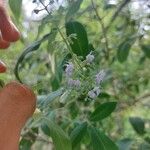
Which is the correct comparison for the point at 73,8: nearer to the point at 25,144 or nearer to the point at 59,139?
the point at 59,139

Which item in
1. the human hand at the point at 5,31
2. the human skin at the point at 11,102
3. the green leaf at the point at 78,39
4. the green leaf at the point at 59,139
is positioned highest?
the human hand at the point at 5,31

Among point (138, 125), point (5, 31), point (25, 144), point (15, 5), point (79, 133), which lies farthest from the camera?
point (138, 125)

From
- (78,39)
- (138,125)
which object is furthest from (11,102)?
(138,125)

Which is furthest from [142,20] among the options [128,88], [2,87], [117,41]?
[2,87]

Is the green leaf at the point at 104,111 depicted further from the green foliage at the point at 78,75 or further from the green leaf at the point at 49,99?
the green leaf at the point at 49,99

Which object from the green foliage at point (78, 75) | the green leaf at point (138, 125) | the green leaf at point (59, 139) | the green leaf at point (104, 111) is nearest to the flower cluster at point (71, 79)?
the green foliage at point (78, 75)

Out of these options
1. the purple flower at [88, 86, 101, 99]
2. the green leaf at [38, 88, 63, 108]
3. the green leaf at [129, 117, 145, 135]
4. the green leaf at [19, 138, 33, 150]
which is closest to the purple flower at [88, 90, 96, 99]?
the purple flower at [88, 86, 101, 99]

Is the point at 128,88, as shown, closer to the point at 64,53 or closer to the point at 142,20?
the point at 142,20
